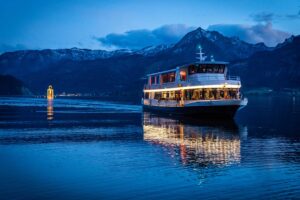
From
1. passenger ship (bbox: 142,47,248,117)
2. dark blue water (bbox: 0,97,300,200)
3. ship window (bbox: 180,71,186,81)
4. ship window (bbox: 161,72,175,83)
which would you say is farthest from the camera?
ship window (bbox: 161,72,175,83)

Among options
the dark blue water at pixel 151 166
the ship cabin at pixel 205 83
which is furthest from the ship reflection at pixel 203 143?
the ship cabin at pixel 205 83

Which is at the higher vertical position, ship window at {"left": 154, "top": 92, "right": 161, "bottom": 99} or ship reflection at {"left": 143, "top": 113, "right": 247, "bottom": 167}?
ship window at {"left": 154, "top": 92, "right": 161, "bottom": 99}

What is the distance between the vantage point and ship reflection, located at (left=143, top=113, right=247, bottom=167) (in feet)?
102

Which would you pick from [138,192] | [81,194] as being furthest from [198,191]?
[81,194]

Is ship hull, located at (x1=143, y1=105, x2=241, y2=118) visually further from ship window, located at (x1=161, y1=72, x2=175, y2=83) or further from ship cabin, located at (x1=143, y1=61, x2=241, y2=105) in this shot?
ship window, located at (x1=161, y1=72, x2=175, y2=83)

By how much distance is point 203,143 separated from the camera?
3981cm

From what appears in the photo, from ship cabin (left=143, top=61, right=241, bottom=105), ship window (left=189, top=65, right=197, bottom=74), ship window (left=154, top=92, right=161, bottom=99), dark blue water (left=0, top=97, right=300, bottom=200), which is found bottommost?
dark blue water (left=0, top=97, right=300, bottom=200)

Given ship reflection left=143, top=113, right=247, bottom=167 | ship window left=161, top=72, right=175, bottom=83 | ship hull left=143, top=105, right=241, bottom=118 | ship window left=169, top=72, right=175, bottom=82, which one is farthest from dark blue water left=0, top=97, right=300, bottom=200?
ship window left=161, top=72, right=175, bottom=83

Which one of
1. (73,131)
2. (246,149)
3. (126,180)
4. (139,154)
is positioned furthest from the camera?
(73,131)

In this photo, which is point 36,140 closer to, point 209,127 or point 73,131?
point 73,131

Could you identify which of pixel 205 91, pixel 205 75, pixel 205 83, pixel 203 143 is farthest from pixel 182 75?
pixel 203 143

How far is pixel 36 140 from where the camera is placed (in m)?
43.5

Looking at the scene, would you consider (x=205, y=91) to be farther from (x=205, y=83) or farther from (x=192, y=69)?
(x=192, y=69)

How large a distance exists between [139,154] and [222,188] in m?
12.0
